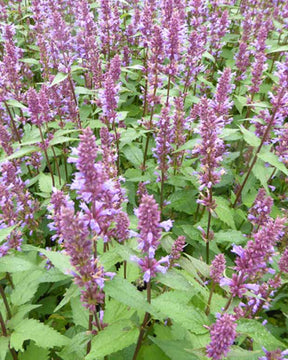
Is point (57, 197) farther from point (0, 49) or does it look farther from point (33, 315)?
point (0, 49)

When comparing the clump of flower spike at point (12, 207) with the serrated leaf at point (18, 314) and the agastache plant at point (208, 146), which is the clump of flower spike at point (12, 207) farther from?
the agastache plant at point (208, 146)

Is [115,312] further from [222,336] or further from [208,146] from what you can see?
[208,146]

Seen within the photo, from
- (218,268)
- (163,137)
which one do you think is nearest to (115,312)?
(218,268)

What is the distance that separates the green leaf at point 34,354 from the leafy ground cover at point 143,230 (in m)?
0.01

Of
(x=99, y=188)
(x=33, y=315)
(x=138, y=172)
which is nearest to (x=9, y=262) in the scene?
(x=99, y=188)

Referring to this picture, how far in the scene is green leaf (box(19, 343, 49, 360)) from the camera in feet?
12.7

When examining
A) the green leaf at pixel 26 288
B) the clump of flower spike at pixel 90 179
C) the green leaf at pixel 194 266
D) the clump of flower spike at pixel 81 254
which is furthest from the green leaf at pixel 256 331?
the green leaf at pixel 26 288

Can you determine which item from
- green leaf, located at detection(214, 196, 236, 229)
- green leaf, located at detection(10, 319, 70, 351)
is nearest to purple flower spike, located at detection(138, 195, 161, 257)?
green leaf, located at detection(10, 319, 70, 351)

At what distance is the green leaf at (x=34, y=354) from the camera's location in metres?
3.88

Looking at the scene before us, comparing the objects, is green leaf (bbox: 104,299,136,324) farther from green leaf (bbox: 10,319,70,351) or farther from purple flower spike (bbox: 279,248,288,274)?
purple flower spike (bbox: 279,248,288,274)

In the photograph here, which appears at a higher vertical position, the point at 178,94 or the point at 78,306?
the point at 178,94

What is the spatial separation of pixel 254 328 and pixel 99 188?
1.76 meters

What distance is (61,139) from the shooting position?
14.5ft

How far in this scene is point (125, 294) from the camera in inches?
103
